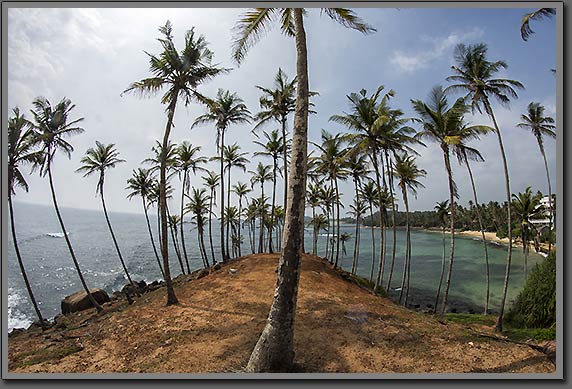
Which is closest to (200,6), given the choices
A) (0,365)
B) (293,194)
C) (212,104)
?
(293,194)

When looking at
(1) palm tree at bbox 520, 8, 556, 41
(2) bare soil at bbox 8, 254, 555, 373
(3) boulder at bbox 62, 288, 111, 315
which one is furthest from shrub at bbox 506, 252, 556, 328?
(3) boulder at bbox 62, 288, 111, 315

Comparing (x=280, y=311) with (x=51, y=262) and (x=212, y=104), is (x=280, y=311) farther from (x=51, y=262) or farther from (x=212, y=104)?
(x=51, y=262)

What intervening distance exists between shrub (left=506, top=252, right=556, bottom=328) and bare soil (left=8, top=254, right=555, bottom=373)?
3.76 metres

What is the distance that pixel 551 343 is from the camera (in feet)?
14.5

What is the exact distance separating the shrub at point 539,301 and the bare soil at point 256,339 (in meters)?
3.76

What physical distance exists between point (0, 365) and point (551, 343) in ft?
27.5

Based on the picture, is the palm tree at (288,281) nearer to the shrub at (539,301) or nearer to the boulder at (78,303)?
the shrub at (539,301)

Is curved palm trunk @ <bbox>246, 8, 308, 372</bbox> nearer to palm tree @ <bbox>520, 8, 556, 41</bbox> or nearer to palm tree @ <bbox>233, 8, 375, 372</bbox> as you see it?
palm tree @ <bbox>233, 8, 375, 372</bbox>

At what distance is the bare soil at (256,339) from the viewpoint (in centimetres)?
436

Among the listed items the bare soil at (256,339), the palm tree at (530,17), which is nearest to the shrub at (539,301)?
the bare soil at (256,339)

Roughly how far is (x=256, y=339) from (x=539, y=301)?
872 cm

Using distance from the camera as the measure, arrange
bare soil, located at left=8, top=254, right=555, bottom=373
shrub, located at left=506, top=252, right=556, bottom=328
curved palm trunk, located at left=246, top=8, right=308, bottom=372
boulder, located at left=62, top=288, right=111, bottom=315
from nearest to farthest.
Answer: curved palm trunk, located at left=246, top=8, right=308, bottom=372 → bare soil, located at left=8, top=254, right=555, bottom=373 → shrub, located at left=506, top=252, right=556, bottom=328 → boulder, located at left=62, top=288, right=111, bottom=315

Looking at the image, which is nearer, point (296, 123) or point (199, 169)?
point (296, 123)

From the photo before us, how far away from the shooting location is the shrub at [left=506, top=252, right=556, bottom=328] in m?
7.73
